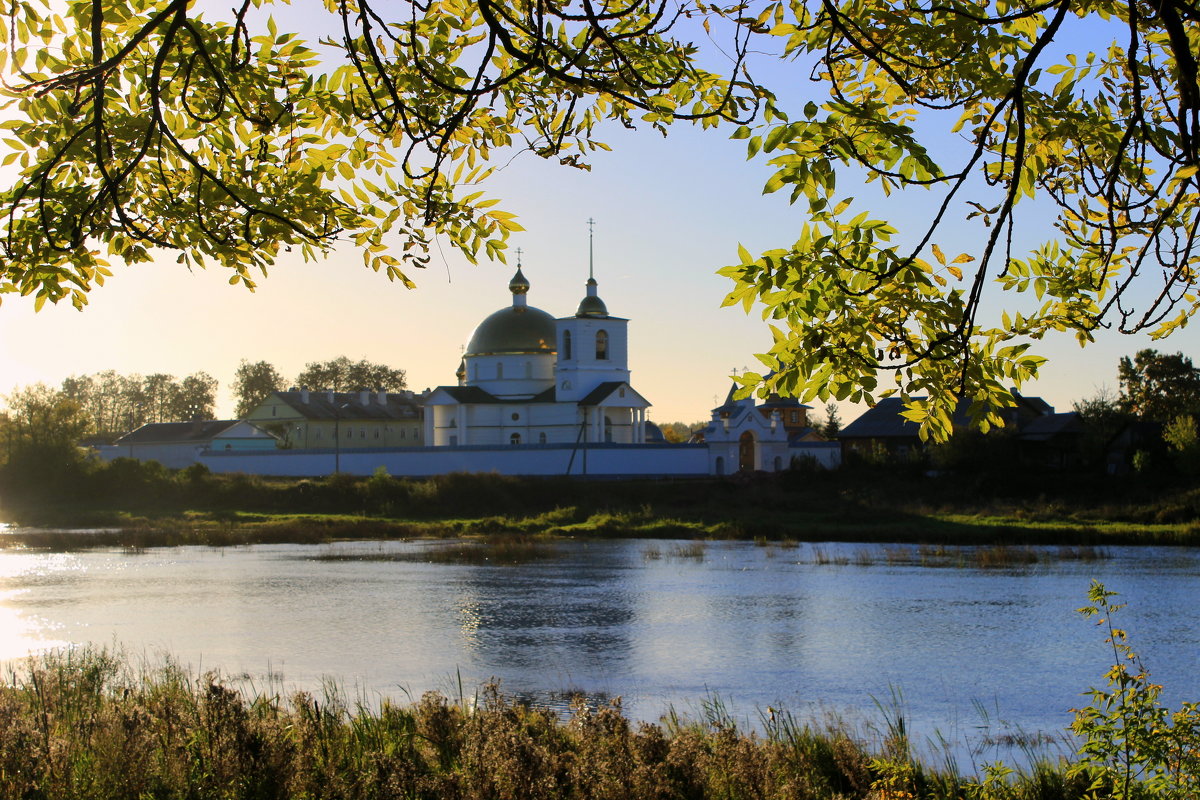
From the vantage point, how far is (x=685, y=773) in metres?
6.84

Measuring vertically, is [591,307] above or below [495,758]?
above

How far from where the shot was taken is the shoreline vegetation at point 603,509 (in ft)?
116

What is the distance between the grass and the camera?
6207 mm

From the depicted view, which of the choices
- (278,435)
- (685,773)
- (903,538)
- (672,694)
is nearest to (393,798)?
(685,773)

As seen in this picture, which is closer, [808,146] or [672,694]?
[808,146]

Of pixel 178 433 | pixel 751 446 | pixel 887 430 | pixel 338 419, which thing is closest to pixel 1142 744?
pixel 751 446

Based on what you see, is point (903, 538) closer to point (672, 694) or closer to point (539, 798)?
point (672, 694)

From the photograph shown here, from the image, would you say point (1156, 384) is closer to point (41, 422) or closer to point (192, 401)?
point (41, 422)

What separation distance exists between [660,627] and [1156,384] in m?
42.8

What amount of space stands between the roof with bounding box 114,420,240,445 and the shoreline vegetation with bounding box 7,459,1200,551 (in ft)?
62.5

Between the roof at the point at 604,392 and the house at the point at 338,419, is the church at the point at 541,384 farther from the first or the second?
the house at the point at 338,419

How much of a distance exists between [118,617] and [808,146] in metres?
17.4

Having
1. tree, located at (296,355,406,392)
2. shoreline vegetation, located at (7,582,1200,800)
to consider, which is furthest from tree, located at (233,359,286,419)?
shoreline vegetation, located at (7,582,1200,800)

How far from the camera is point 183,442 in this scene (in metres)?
71.2
